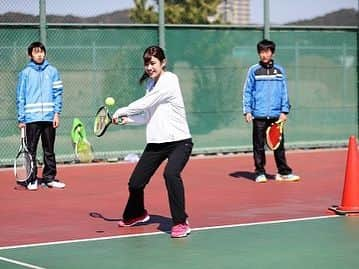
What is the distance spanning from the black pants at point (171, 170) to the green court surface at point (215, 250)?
330 millimetres

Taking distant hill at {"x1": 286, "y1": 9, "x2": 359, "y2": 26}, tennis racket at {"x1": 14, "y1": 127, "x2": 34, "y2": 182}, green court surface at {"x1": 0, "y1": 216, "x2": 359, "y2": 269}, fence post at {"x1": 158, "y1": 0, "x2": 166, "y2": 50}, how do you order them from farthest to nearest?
distant hill at {"x1": 286, "y1": 9, "x2": 359, "y2": 26} → fence post at {"x1": 158, "y1": 0, "x2": 166, "y2": 50} → tennis racket at {"x1": 14, "y1": 127, "x2": 34, "y2": 182} → green court surface at {"x1": 0, "y1": 216, "x2": 359, "y2": 269}

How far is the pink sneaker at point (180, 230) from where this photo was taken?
9.52 metres

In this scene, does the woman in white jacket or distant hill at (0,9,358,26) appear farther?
distant hill at (0,9,358,26)

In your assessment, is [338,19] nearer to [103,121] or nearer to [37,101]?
[37,101]

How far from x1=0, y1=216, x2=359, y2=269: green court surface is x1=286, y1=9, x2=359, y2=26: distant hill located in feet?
31.7

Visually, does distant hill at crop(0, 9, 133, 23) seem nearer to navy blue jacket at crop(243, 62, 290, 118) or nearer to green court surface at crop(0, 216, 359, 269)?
navy blue jacket at crop(243, 62, 290, 118)

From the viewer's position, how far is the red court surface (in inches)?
409

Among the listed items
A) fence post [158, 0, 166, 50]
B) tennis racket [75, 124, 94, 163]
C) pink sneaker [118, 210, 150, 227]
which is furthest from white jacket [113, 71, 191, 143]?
fence post [158, 0, 166, 50]

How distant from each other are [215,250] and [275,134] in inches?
210

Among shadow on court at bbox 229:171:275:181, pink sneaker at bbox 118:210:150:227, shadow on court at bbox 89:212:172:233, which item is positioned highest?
pink sneaker at bbox 118:210:150:227

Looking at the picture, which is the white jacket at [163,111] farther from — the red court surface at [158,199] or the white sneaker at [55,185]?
the white sneaker at [55,185]

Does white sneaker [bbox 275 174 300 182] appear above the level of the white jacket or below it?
below

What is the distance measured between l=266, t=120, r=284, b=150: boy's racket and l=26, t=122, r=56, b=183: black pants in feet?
10.1

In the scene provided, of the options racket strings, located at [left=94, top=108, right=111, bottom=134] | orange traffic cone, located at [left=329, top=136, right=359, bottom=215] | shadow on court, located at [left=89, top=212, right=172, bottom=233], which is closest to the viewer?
shadow on court, located at [left=89, top=212, right=172, bottom=233]
